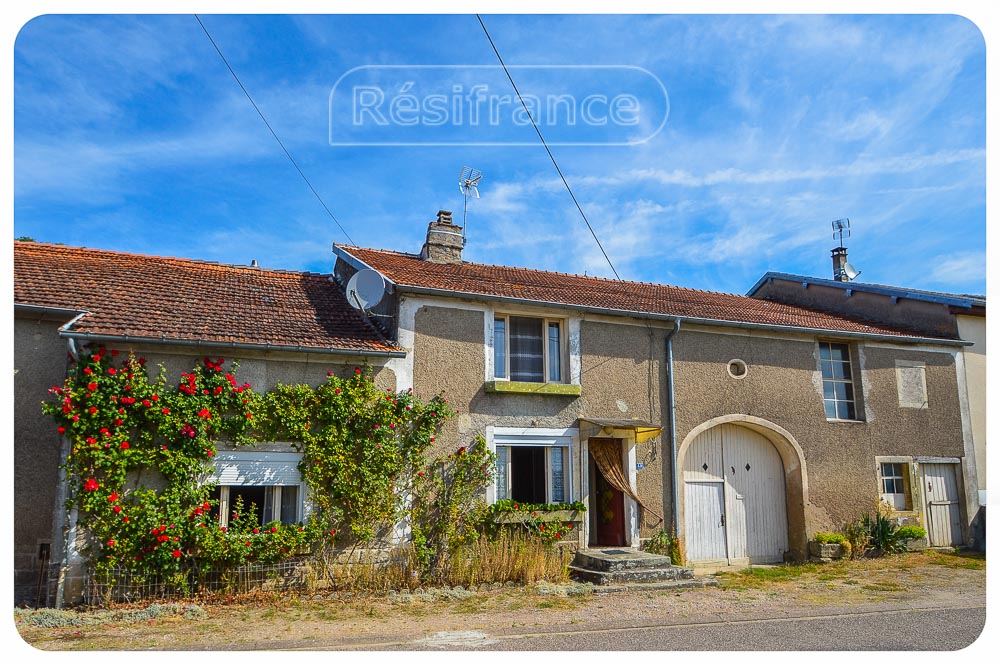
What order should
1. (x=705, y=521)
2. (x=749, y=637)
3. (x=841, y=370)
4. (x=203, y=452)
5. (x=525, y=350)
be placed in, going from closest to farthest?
(x=749, y=637) < (x=203, y=452) < (x=525, y=350) < (x=705, y=521) < (x=841, y=370)

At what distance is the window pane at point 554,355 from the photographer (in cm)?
1184

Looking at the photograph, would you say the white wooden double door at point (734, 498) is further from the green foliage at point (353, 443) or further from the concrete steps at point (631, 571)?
the green foliage at point (353, 443)

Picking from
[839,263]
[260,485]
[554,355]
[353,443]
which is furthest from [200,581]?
[839,263]

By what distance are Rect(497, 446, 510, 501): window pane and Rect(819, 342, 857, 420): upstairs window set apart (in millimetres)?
6601

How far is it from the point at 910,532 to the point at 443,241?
408 inches

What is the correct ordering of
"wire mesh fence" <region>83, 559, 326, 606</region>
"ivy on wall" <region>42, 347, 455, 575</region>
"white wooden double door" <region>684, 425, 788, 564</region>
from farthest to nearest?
1. "white wooden double door" <region>684, 425, 788, 564</region>
2. "ivy on wall" <region>42, 347, 455, 575</region>
3. "wire mesh fence" <region>83, 559, 326, 606</region>

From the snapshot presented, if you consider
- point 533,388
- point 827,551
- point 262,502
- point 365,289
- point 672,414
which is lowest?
point 827,551

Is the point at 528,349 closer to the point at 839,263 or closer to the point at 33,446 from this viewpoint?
the point at 33,446

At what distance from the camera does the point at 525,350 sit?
11.8 metres

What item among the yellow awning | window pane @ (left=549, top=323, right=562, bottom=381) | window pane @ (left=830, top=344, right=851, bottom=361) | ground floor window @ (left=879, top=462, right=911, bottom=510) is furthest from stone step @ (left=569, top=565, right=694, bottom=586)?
window pane @ (left=830, top=344, right=851, bottom=361)

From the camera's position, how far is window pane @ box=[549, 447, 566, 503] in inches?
449

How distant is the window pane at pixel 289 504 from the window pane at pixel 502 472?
2990mm

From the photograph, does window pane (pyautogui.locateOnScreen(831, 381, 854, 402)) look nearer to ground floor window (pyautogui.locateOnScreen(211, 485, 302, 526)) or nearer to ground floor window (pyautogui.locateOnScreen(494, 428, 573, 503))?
ground floor window (pyautogui.locateOnScreen(494, 428, 573, 503))
